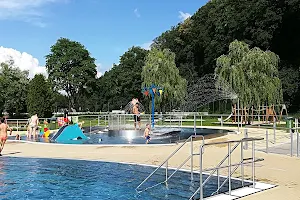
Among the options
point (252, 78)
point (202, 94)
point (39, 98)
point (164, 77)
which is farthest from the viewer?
point (202, 94)

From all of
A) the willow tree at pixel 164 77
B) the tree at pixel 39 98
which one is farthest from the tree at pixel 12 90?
the willow tree at pixel 164 77

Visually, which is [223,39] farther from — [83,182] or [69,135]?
[83,182]

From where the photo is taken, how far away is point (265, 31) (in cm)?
5378

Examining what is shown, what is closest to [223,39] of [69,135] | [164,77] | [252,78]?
[164,77]

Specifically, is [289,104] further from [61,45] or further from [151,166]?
[61,45]

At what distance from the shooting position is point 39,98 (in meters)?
48.5

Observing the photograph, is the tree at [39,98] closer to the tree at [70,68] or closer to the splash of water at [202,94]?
the splash of water at [202,94]

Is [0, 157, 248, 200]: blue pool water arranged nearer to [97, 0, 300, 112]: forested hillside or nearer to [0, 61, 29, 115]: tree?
[97, 0, 300, 112]: forested hillside

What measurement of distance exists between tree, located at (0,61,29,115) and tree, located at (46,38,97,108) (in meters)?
16.4

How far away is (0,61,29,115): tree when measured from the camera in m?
56.1

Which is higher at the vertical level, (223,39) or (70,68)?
(223,39)

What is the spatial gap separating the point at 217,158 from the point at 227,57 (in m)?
22.3

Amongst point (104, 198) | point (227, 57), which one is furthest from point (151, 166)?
point (227, 57)

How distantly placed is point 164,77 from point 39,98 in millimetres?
16632
